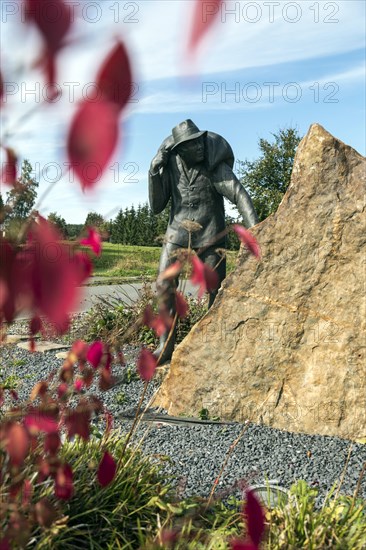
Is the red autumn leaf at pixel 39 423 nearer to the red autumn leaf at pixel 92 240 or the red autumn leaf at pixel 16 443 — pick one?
the red autumn leaf at pixel 16 443

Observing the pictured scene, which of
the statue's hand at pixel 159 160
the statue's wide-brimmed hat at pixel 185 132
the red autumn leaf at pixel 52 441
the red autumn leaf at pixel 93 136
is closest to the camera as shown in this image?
the red autumn leaf at pixel 93 136

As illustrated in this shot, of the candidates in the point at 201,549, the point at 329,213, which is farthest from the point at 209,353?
the point at 201,549

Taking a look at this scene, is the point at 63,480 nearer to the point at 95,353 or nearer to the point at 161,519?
the point at 95,353

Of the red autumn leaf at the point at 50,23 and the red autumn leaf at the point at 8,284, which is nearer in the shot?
the red autumn leaf at the point at 50,23

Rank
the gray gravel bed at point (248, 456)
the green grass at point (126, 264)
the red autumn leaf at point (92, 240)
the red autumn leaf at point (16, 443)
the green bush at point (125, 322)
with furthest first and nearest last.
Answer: the green grass at point (126, 264) → the green bush at point (125, 322) → the gray gravel bed at point (248, 456) → the red autumn leaf at point (92, 240) → the red autumn leaf at point (16, 443)

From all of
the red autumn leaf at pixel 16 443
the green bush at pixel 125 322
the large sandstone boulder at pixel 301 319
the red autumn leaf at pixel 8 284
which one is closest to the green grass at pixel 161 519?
the red autumn leaf at pixel 16 443

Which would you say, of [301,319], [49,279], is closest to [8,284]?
[49,279]

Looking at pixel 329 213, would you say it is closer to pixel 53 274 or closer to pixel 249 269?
pixel 249 269

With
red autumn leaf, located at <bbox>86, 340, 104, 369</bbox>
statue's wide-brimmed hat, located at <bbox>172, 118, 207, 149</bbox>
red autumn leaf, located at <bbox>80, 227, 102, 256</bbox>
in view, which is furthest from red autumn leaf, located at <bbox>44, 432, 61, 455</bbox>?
statue's wide-brimmed hat, located at <bbox>172, 118, 207, 149</bbox>

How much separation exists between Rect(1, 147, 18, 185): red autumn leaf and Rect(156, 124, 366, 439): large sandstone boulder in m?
3.49

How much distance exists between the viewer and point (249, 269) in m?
4.73

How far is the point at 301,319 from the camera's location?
4535mm

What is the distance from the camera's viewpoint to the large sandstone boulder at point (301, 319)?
4.45 m

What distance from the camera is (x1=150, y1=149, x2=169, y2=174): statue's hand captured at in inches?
245
